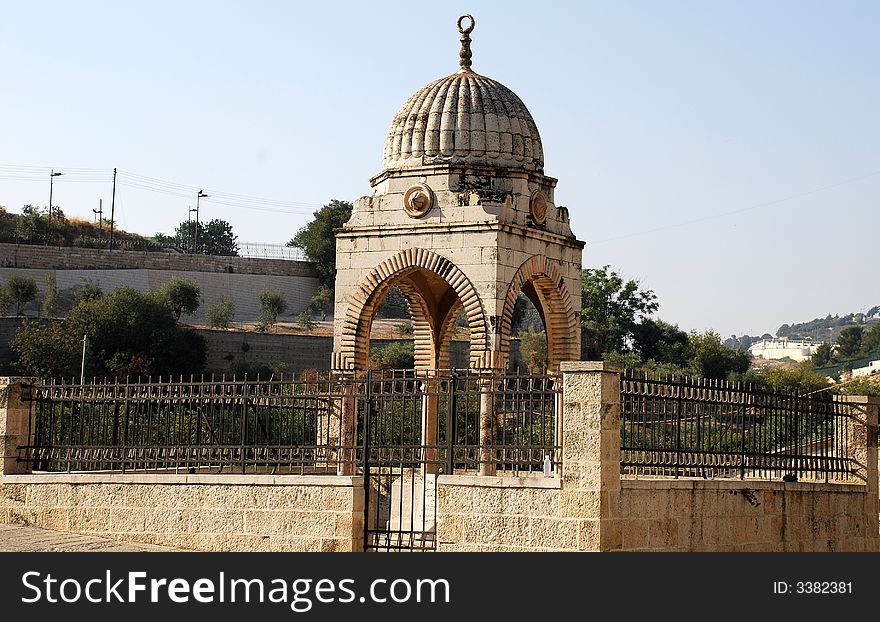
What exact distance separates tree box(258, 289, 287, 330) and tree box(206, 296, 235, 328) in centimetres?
211

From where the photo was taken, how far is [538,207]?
18266 mm

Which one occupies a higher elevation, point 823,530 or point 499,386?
point 499,386

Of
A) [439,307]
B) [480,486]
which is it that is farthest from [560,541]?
[439,307]

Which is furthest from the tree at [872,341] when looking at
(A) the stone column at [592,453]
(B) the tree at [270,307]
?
(A) the stone column at [592,453]

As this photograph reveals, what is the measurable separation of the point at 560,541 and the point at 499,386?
2649 millimetres

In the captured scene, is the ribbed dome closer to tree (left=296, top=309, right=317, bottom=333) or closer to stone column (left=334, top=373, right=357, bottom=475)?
stone column (left=334, top=373, right=357, bottom=475)

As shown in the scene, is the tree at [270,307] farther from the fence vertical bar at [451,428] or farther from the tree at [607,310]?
the fence vertical bar at [451,428]

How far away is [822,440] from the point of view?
50.9 ft

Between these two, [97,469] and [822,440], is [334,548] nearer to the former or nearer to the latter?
[97,469]

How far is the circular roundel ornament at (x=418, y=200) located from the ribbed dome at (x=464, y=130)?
468mm

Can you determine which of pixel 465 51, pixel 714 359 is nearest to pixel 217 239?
pixel 714 359

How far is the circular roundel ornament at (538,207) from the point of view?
18203mm

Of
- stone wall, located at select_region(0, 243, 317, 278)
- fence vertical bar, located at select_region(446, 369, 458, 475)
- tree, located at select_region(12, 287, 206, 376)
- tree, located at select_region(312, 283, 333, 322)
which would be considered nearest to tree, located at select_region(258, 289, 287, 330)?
tree, located at select_region(312, 283, 333, 322)

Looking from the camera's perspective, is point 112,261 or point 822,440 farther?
point 112,261
